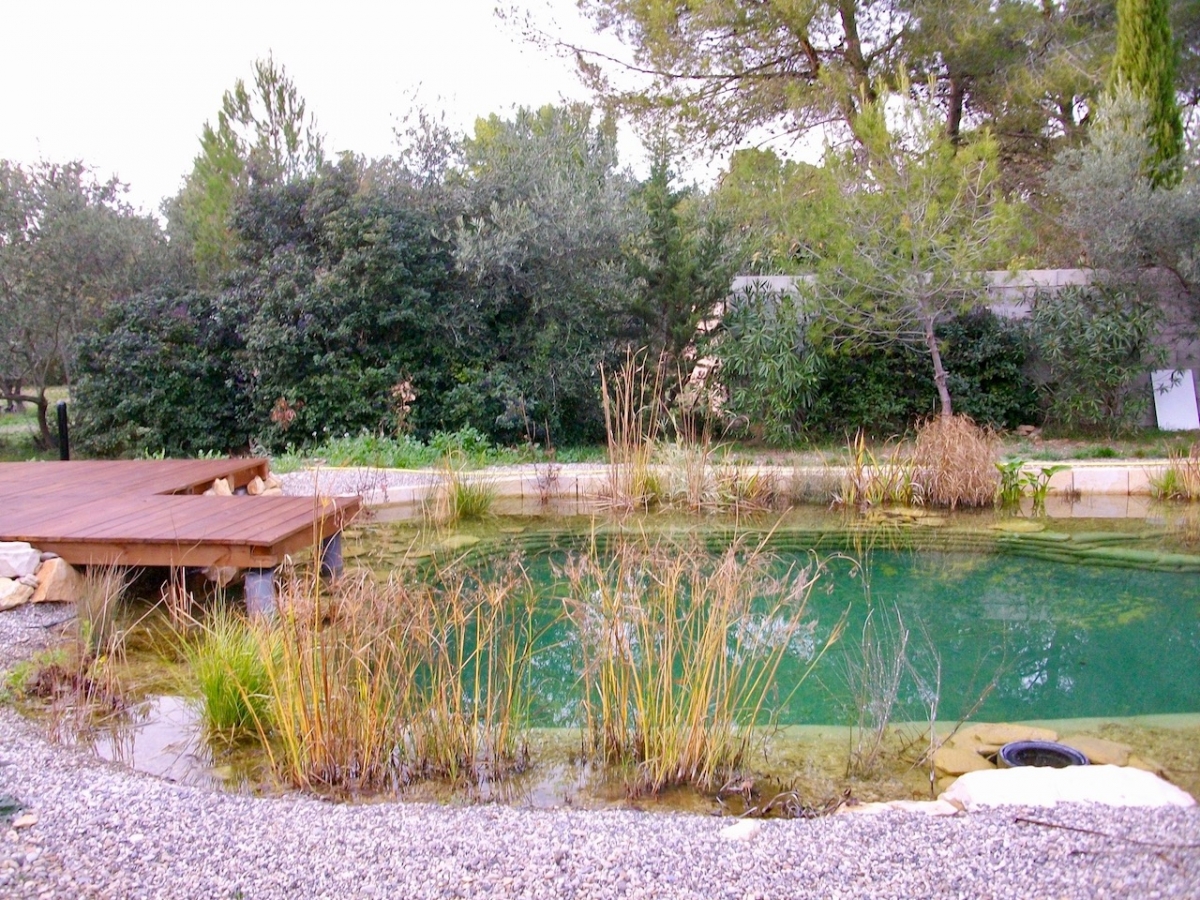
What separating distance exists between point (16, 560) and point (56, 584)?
0.19 m

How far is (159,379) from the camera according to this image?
31.9 feet

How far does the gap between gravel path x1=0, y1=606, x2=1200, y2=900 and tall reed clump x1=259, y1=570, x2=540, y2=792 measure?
0.32 metres

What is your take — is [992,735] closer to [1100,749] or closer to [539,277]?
[1100,749]

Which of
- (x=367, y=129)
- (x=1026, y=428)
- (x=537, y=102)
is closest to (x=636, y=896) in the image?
(x=1026, y=428)

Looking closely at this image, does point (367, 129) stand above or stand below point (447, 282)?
above

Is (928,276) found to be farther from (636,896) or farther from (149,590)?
(636,896)

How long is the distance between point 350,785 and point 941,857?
1585 millimetres

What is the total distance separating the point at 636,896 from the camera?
196 cm

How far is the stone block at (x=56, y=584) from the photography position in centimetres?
417

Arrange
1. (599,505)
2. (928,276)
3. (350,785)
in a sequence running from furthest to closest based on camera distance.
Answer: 1. (928,276)
2. (599,505)
3. (350,785)

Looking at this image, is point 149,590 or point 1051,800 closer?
point 1051,800

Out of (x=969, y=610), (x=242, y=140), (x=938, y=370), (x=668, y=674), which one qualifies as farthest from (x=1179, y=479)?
(x=242, y=140)

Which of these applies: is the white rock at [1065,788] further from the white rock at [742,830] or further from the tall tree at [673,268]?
the tall tree at [673,268]

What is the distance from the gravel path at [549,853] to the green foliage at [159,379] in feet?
26.1
